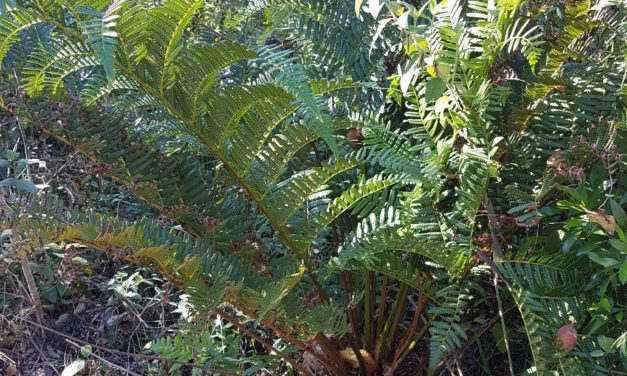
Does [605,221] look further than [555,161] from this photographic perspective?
No

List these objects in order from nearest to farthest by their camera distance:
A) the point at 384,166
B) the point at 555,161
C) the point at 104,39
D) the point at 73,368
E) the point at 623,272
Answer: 1. the point at 104,39
2. the point at 623,272
3. the point at 555,161
4. the point at 384,166
5. the point at 73,368

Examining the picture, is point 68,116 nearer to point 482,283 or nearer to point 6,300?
point 6,300

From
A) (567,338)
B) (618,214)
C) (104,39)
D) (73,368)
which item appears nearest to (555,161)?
(618,214)

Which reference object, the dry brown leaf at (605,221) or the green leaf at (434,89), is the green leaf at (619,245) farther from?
the green leaf at (434,89)

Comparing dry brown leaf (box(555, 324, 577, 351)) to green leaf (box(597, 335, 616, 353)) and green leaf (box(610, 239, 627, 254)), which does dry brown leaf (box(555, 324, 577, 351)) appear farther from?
green leaf (box(610, 239, 627, 254))

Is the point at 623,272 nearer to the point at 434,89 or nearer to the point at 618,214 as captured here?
the point at 618,214

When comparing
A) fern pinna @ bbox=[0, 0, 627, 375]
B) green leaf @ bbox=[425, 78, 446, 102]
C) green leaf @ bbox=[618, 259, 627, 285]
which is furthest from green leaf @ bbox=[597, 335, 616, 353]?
green leaf @ bbox=[425, 78, 446, 102]

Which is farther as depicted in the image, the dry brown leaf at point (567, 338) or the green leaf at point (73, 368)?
the green leaf at point (73, 368)

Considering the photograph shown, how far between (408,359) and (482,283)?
0.28m

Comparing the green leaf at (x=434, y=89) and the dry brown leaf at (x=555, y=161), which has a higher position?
the green leaf at (x=434, y=89)

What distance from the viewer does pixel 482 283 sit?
1.91 m

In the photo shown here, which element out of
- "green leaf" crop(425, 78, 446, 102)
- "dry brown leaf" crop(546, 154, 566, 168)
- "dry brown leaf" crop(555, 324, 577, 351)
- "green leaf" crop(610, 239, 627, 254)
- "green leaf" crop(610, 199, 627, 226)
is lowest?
"dry brown leaf" crop(555, 324, 577, 351)

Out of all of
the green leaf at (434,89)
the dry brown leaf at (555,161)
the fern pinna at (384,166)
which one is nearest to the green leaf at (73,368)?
the fern pinna at (384,166)

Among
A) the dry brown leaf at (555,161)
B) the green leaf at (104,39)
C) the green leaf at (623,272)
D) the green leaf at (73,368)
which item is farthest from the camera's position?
the green leaf at (73,368)
